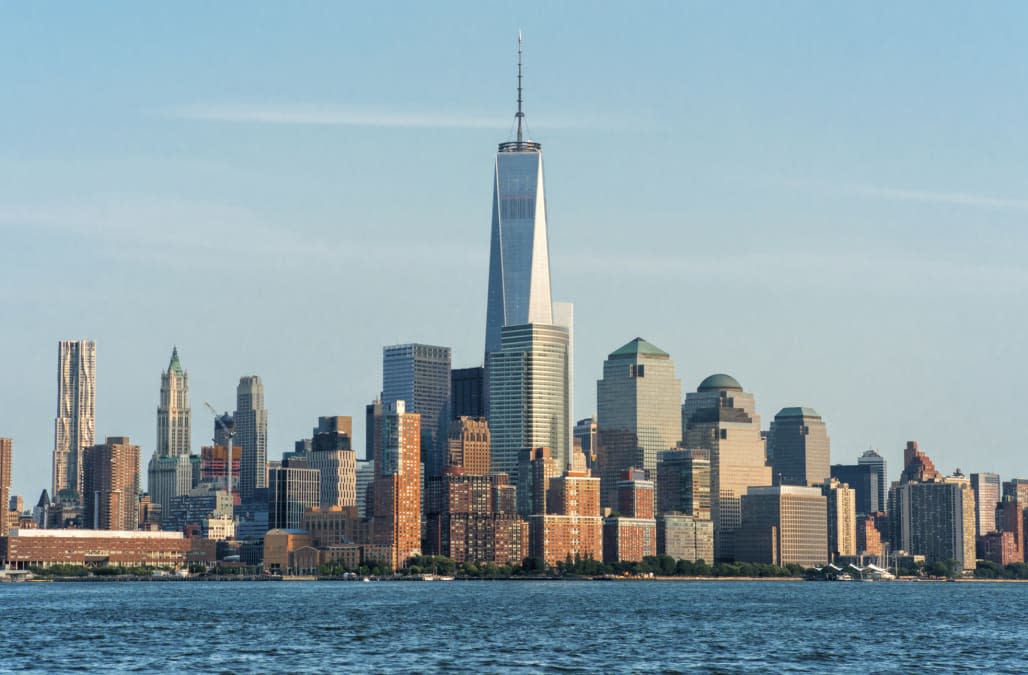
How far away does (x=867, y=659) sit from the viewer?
421 feet

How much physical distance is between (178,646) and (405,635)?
21569 millimetres

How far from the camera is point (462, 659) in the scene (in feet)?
409

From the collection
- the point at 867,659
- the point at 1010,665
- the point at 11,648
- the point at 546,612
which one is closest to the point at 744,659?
the point at 867,659

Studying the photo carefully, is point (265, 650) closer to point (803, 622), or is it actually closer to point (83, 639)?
point (83, 639)

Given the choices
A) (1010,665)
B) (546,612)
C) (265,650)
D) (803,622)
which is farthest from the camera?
(546,612)

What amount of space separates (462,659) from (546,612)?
75.1 meters

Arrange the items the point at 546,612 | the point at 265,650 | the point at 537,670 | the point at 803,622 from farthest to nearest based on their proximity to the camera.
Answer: the point at 546,612 < the point at 803,622 < the point at 265,650 < the point at 537,670

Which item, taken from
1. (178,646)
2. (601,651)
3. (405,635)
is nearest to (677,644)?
(601,651)

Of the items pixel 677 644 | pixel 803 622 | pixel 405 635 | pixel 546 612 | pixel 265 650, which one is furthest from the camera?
pixel 546 612

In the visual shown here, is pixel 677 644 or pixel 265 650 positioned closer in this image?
pixel 265 650

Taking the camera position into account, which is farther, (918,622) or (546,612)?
(546,612)

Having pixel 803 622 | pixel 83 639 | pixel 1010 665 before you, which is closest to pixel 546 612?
pixel 803 622

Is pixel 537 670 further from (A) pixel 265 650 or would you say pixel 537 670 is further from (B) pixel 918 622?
(B) pixel 918 622

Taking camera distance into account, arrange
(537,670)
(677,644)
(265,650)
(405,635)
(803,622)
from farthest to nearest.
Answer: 1. (803,622)
2. (405,635)
3. (677,644)
4. (265,650)
5. (537,670)
